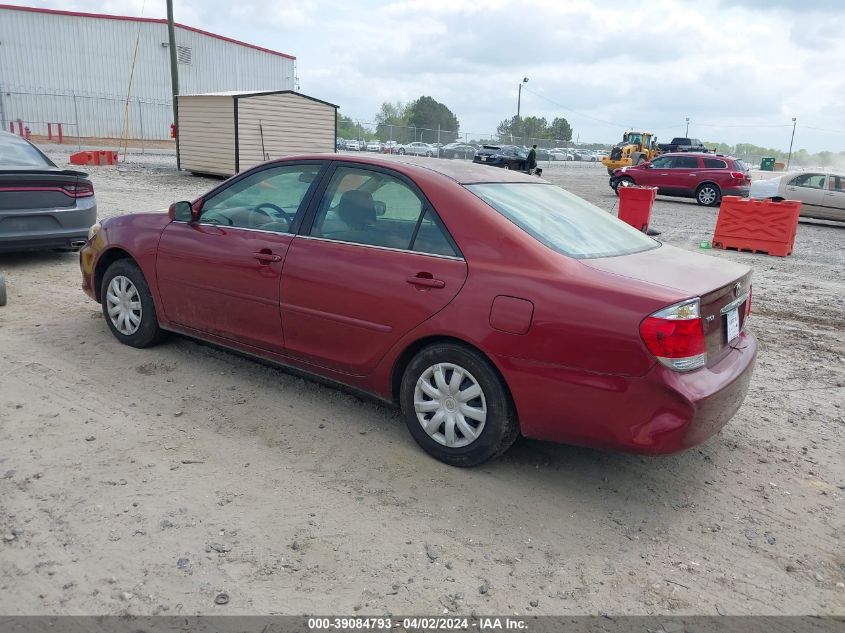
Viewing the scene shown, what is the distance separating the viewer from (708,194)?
69.1 feet

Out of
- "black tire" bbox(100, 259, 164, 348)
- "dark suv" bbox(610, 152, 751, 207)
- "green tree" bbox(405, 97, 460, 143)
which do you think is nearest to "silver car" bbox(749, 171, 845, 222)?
"dark suv" bbox(610, 152, 751, 207)

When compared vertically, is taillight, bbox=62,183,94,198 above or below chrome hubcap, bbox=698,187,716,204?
above

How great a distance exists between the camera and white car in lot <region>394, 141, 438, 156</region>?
44.1 m

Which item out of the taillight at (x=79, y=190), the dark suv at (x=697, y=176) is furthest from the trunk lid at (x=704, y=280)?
the dark suv at (x=697, y=176)

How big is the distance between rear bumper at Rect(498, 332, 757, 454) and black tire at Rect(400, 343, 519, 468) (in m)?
0.09

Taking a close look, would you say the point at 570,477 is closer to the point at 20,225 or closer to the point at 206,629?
the point at 206,629

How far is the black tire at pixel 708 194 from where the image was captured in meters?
20.9

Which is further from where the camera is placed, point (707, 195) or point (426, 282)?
point (707, 195)

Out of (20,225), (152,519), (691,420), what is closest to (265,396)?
(152,519)

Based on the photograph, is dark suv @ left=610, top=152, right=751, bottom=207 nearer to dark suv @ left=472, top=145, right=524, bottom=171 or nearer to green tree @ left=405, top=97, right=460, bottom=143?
dark suv @ left=472, top=145, right=524, bottom=171

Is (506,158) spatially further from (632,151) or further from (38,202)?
(38,202)

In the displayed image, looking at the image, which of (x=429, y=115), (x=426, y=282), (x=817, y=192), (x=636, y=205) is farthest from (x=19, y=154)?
(x=429, y=115)

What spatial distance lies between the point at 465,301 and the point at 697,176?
20199 mm

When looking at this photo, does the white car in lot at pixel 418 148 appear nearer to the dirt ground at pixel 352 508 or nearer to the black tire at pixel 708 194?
the black tire at pixel 708 194
